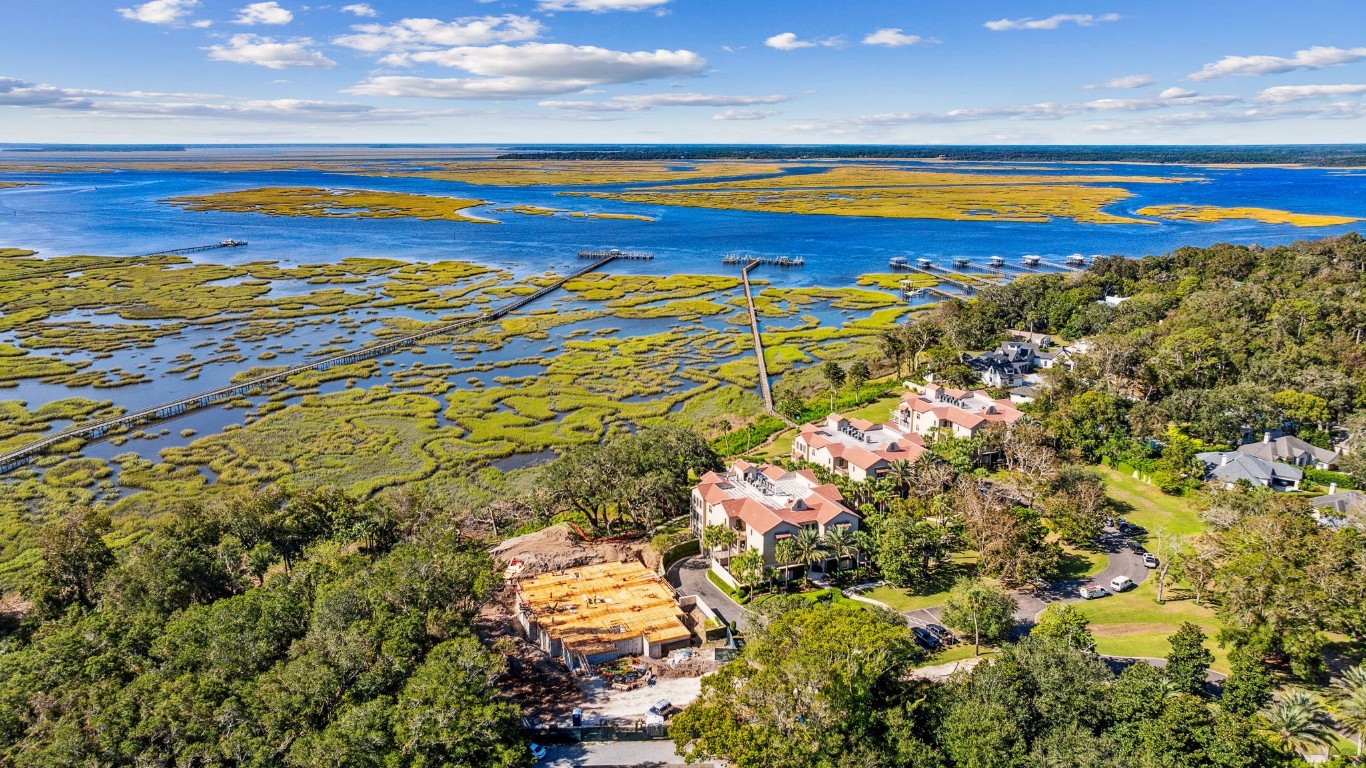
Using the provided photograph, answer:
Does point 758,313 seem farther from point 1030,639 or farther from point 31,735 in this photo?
point 31,735

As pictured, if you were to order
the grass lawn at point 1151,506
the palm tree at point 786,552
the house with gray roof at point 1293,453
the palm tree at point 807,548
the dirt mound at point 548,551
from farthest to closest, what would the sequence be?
Answer: the house with gray roof at point 1293,453, the grass lawn at point 1151,506, the dirt mound at point 548,551, the palm tree at point 807,548, the palm tree at point 786,552

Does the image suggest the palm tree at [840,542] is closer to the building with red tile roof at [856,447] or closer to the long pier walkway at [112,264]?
the building with red tile roof at [856,447]

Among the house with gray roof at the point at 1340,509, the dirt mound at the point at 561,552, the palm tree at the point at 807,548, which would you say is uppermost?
the house with gray roof at the point at 1340,509

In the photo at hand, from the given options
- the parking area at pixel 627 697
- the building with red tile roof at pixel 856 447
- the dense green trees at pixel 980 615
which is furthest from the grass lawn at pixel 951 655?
the building with red tile roof at pixel 856 447

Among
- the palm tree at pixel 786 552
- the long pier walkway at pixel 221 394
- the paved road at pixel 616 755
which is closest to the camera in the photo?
the paved road at pixel 616 755

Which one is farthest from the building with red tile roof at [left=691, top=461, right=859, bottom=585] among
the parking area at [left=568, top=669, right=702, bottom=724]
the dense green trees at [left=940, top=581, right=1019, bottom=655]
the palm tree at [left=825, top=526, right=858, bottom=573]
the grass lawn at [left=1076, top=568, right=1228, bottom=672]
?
the grass lawn at [left=1076, top=568, right=1228, bottom=672]

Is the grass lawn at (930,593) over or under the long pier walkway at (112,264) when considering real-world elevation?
under

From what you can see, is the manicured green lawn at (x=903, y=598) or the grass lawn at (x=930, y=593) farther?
the grass lawn at (x=930, y=593)
